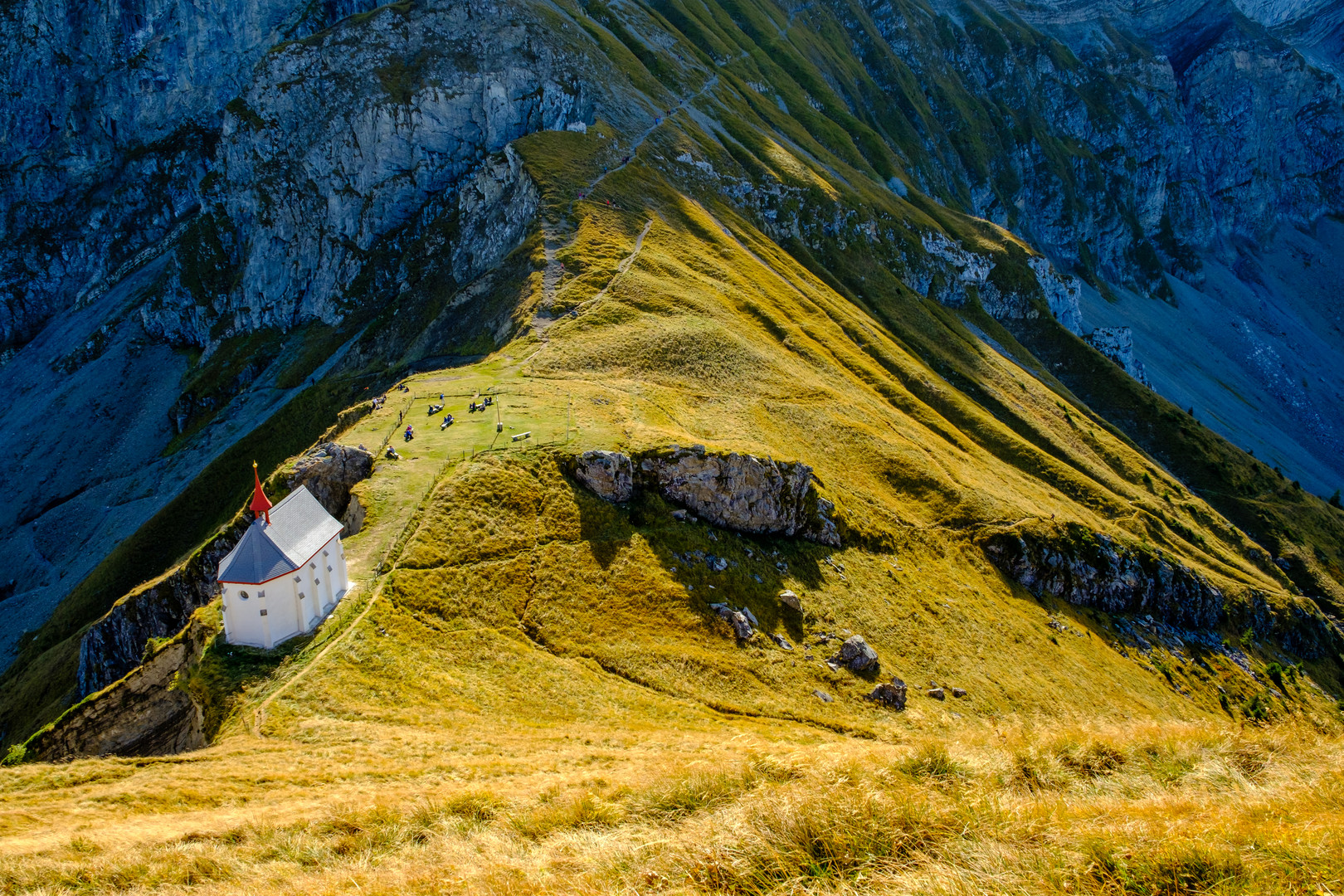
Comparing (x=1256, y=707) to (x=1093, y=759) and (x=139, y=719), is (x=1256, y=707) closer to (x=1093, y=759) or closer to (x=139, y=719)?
(x=1093, y=759)

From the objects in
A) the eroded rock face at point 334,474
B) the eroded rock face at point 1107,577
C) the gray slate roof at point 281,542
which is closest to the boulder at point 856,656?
the eroded rock face at point 1107,577

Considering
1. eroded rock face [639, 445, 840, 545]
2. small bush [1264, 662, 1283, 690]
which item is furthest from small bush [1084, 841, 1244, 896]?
small bush [1264, 662, 1283, 690]

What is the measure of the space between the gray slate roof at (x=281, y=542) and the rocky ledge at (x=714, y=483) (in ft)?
57.8

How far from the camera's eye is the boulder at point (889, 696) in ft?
139

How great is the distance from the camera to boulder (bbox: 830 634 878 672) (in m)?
44.6

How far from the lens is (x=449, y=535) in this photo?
1606 inches

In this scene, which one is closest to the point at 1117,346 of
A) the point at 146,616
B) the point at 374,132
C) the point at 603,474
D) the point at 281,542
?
the point at 603,474

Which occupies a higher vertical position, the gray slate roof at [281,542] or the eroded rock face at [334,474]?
the gray slate roof at [281,542]

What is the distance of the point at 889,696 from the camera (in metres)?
42.8

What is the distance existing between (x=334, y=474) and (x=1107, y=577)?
7520 centimetres

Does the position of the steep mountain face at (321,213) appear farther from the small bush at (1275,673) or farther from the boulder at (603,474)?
the small bush at (1275,673)

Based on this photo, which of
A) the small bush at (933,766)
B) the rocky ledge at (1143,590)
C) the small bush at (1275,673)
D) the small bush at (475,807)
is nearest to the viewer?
the small bush at (933,766)

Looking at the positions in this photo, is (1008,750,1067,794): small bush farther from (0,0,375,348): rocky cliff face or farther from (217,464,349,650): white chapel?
(0,0,375,348): rocky cliff face

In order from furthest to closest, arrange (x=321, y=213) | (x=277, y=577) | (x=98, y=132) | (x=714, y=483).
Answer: (x=98, y=132) → (x=321, y=213) → (x=714, y=483) → (x=277, y=577)
